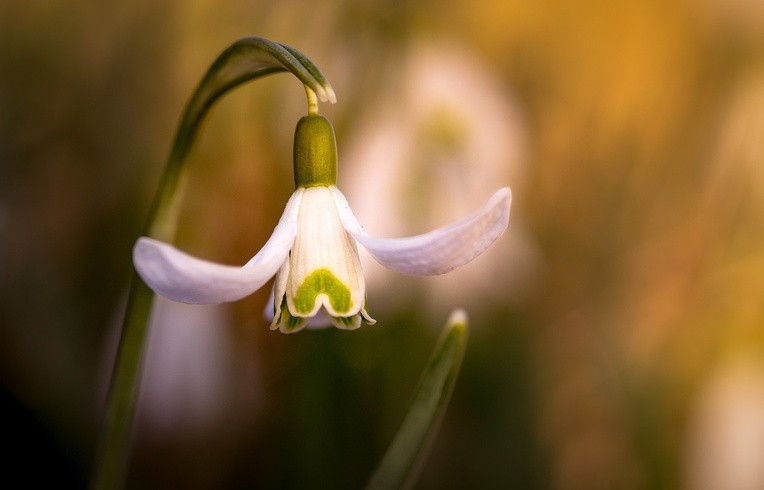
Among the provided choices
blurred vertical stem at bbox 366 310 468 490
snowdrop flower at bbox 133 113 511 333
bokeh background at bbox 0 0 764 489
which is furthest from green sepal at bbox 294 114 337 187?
bokeh background at bbox 0 0 764 489

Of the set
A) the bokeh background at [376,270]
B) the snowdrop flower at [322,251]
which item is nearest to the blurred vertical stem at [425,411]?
the snowdrop flower at [322,251]

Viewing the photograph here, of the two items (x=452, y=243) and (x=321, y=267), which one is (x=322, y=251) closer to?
(x=321, y=267)

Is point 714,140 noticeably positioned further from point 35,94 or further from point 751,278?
point 35,94

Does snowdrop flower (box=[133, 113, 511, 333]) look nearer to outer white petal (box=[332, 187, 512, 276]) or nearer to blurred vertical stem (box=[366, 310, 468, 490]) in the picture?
outer white petal (box=[332, 187, 512, 276])

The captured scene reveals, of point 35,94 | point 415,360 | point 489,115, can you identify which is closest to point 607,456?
point 415,360

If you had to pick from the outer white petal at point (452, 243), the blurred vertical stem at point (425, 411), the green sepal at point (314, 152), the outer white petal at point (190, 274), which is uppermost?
the green sepal at point (314, 152)

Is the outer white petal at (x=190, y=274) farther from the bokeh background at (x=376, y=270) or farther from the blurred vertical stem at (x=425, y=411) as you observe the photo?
the bokeh background at (x=376, y=270)

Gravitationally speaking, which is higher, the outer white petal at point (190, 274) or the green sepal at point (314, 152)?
the green sepal at point (314, 152)
